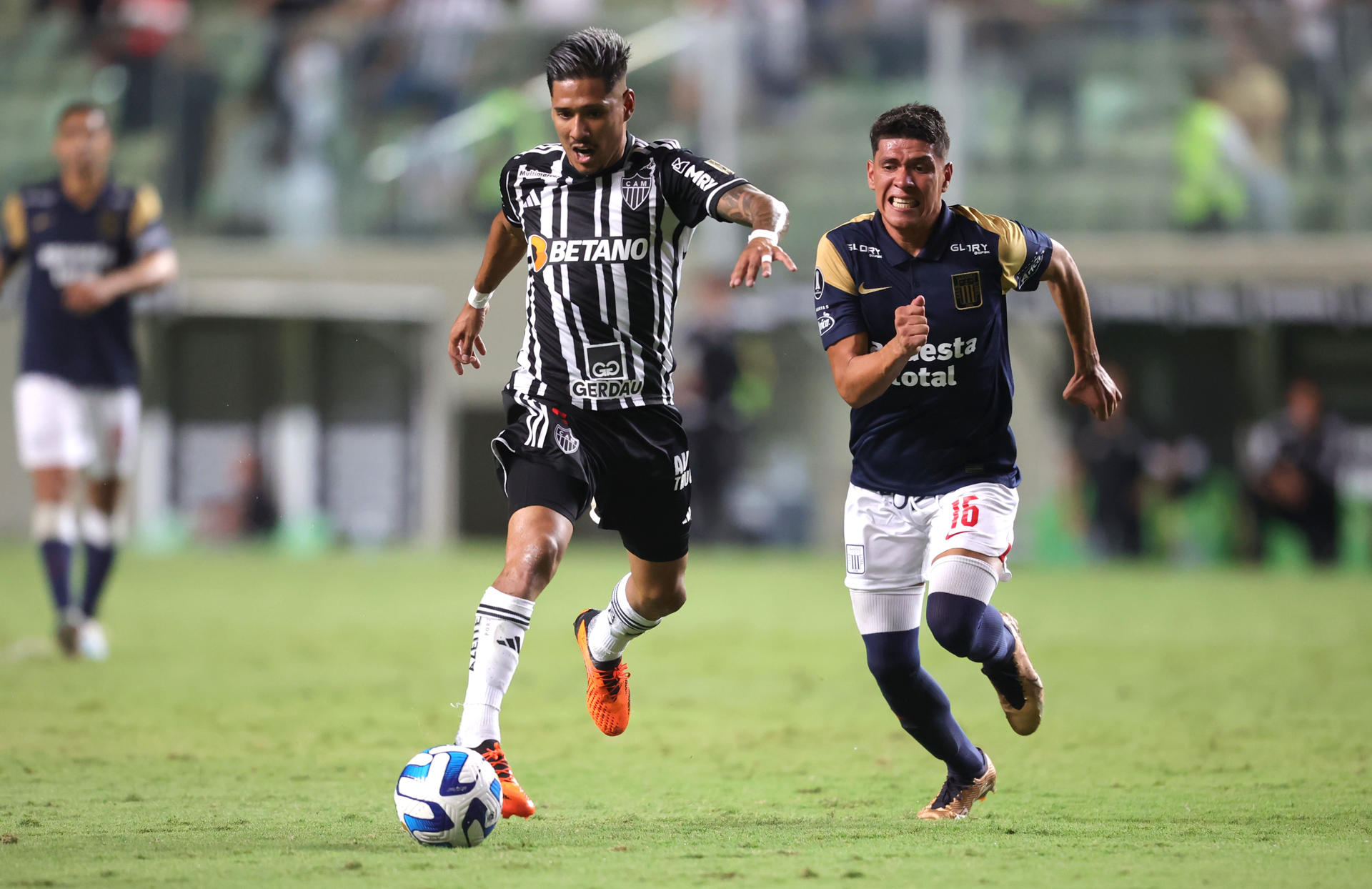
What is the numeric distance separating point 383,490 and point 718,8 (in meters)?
6.69

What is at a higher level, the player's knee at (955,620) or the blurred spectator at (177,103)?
the blurred spectator at (177,103)

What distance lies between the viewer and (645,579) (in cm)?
567

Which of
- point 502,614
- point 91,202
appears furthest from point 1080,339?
point 91,202

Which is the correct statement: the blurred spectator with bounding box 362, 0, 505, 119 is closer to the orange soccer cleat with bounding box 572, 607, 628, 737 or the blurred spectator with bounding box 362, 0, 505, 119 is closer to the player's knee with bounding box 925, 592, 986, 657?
the orange soccer cleat with bounding box 572, 607, 628, 737

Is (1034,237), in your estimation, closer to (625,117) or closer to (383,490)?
(625,117)

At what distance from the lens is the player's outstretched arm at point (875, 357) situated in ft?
15.3

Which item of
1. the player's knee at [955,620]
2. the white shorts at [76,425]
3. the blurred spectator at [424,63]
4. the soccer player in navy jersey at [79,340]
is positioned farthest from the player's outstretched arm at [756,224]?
the blurred spectator at [424,63]

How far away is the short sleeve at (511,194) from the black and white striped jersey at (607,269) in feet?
0.23

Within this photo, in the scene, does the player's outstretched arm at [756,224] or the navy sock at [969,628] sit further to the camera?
the navy sock at [969,628]

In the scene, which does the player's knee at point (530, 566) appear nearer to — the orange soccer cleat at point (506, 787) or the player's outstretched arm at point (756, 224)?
the orange soccer cleat at point (506, 787)

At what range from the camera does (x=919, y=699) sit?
5160mm

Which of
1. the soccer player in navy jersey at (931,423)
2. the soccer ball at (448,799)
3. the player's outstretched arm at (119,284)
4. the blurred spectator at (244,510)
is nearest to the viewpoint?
the soccer ball at (448,799)

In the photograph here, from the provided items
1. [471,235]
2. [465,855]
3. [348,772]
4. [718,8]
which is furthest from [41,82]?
[465,855]

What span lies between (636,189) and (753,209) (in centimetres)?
51
